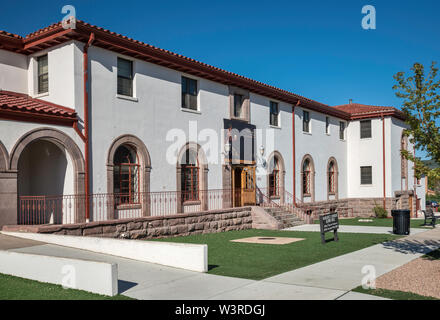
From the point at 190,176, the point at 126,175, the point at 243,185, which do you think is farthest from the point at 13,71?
the point at 243,185

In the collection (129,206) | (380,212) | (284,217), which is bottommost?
(380,212)

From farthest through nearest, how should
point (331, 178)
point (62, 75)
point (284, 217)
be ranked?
point (331, 178)
point (284, 217)
point (62, 75)

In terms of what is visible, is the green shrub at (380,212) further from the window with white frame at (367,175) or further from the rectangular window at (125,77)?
the rectangular window at (125,77)

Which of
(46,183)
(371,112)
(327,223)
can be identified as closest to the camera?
(327,223)

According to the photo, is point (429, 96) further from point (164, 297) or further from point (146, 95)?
point (146, 95)

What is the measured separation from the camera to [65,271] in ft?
25.0

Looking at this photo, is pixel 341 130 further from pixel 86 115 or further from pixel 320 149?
pixel 86 115

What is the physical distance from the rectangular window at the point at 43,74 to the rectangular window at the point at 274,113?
1182cm

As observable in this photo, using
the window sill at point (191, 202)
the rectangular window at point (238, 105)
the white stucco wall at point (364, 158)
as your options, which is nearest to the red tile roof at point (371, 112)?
the white stucco wall at point (364, 158)

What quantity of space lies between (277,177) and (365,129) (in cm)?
1005

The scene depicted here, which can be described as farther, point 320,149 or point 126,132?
point 320,149
